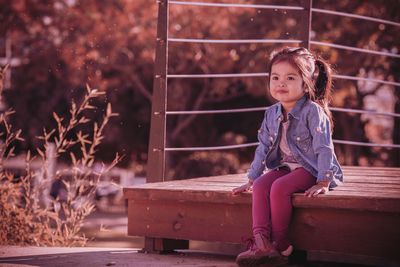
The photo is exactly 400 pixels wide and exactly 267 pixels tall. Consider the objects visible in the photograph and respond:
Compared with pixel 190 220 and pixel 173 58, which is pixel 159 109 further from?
pixel 173 58

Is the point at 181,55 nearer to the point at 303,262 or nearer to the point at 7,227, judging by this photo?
the point at 7,227

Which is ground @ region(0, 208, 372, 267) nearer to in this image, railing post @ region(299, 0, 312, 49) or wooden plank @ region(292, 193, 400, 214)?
wooden plank @ region(292, 193, 400, 214)

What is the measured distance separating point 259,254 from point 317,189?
0.36m

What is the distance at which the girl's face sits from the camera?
349 centimetres

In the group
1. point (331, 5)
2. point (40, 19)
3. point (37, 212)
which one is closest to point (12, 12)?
point (40, 19)

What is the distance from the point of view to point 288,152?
3.50 metres

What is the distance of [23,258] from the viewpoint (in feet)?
12.2

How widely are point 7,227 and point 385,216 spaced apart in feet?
8.64

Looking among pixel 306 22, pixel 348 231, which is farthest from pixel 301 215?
pixel 306 22

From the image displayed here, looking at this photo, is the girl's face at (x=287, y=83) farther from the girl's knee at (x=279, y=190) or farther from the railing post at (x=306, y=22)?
the railing post at (x=306, y=22)

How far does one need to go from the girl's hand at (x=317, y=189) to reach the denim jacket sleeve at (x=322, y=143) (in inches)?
1.2

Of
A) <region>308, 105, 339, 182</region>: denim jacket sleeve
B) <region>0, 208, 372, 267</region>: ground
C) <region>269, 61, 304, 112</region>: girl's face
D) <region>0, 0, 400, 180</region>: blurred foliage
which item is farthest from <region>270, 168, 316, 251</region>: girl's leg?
<region>0, 0, 400, 180</region>: blurred foliage

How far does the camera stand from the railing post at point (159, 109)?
14.1 ft

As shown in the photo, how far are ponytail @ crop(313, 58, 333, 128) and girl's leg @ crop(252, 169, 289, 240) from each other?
1.51ft
